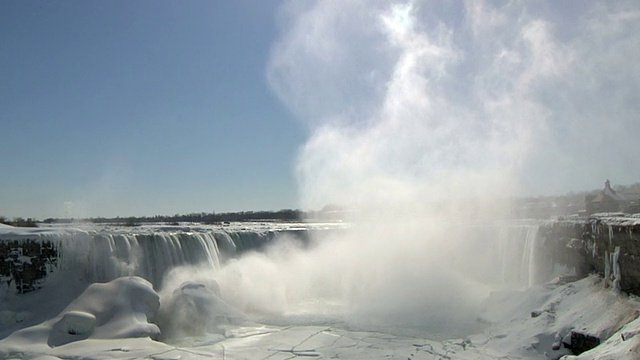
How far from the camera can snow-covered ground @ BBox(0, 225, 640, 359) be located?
1109 cm

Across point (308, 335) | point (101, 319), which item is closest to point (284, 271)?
point (308, 335)

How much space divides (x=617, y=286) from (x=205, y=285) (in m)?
12.4

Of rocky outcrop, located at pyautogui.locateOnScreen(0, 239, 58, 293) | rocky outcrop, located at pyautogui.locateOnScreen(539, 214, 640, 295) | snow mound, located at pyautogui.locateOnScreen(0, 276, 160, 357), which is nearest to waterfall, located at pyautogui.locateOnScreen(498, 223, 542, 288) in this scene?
rocky outcrop, located at pyautogui.locateOnScreen(539, 214, 640, 295)

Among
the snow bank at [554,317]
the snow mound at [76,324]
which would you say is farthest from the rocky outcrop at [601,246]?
the snow mound at [76,324]

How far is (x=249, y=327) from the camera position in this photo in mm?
14586

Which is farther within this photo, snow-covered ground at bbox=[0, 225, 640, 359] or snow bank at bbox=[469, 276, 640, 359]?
snow-covered ground at bbox=[0, 225, 640, 359]

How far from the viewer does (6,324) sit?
13789 mm

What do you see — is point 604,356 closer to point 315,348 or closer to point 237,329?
point 315,348

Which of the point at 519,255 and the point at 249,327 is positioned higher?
the point at 519,255

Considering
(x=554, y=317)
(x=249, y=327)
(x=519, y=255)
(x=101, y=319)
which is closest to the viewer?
(x=554, y=317)

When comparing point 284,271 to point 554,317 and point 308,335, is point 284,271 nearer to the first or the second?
point 308,335

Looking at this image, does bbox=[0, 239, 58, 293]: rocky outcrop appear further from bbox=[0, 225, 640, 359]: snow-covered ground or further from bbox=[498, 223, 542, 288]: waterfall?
bbox=[498, 223, 542, 288]: waterfall

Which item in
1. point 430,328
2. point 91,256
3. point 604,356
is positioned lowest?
point 430,328

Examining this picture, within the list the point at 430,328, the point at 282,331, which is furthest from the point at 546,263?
the point at 282,331
